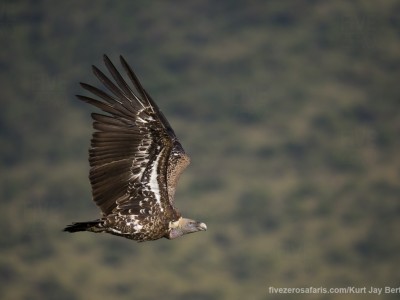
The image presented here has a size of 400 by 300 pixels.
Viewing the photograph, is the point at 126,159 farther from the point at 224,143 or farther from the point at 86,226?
the point at 224,143

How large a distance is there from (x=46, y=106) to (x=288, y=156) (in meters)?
42.1

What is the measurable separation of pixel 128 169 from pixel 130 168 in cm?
5

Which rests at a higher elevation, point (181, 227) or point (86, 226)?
point (181, 227)

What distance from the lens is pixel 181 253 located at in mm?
93312

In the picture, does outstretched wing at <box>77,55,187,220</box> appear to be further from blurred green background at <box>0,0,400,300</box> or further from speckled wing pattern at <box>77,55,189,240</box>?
blurred green background at <box>0,0,400,300</box>

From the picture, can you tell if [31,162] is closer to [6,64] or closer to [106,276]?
[106,276]

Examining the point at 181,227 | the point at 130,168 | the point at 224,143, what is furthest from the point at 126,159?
the point at 224,143

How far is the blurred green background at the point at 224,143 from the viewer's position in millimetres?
89625

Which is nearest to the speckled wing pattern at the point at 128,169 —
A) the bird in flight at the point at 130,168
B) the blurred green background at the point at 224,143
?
the bird in flight at the point at 130,168

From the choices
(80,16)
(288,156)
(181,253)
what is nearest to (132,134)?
(181,253)

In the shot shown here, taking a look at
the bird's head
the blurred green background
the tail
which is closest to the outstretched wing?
the bird's head

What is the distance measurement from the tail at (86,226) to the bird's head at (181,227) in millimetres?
1340

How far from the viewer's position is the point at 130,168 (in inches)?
713

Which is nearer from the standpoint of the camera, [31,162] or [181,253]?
[181,253]
